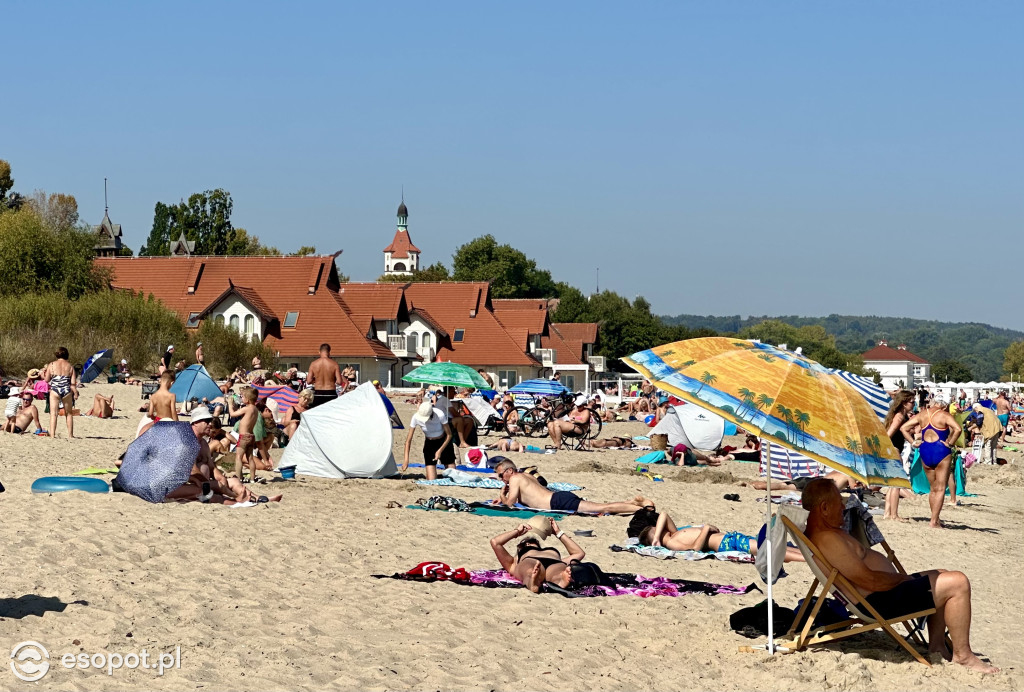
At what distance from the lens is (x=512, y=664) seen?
21.4 feet

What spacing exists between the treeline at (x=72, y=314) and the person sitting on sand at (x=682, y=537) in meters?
22.4

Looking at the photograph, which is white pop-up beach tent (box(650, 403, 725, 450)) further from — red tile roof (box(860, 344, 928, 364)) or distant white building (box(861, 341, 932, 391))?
red tile roof (box(860, 344, 928, 364))

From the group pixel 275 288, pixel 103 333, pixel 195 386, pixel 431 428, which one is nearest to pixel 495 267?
pixel 275 288

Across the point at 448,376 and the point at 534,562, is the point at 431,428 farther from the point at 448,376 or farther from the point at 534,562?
the point at 534,562

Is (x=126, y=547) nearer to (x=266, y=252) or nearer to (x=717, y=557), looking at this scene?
(x=717, y=557)

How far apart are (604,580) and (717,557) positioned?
1965 mm

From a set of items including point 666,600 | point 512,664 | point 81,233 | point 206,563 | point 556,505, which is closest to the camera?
point 512,664

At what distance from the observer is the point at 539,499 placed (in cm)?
1273

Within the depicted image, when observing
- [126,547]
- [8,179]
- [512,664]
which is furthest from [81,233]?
[512,664]

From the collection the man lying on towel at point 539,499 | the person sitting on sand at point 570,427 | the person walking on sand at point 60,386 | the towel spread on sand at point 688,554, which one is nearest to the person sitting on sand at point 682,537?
the towel spread on sand at point 688,554

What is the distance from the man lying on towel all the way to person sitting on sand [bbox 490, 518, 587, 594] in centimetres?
339

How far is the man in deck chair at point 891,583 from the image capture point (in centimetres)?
631

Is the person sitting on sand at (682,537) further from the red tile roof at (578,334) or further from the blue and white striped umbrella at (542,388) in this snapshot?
the red tile roof at (578,334)

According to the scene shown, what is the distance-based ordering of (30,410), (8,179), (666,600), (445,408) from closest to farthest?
(666,600) → (445,408) → (30,410) → (8,179)
